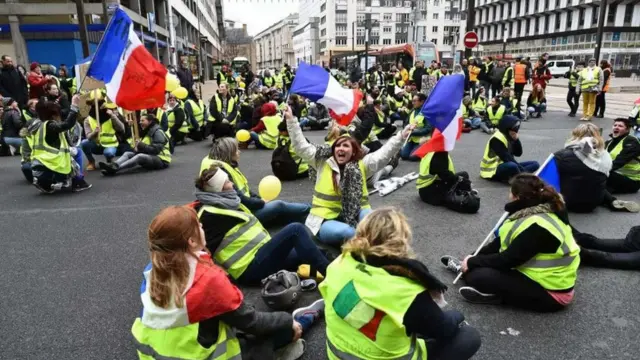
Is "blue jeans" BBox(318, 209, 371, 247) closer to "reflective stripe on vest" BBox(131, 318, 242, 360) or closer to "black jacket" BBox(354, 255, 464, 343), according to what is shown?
"black jacket" BBox(354, 255, 464, 343)

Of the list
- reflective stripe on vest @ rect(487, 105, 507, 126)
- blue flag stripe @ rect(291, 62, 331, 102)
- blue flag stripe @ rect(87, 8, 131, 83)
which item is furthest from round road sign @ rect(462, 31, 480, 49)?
blue flag stripe @ rect(87, 8, 131, 83)

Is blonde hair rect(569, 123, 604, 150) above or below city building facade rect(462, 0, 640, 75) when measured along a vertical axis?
below

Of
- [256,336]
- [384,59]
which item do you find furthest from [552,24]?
[256,336]

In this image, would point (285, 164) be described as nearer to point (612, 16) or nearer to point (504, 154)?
point (504, 154)

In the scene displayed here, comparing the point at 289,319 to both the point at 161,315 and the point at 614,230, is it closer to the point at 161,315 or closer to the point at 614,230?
the point at 161,315

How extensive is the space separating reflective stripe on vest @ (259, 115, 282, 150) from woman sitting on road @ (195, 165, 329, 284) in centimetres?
703

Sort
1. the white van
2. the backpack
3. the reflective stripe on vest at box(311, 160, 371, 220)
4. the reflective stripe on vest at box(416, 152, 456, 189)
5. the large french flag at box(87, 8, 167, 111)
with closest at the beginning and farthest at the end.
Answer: the reflective stripe on vest at box(311, 160, 371, 220), the reflective stripe on vest at box(416, 152, 456, 189), the large french flag at box(87, 8, 167, 111), the backpack, the white van

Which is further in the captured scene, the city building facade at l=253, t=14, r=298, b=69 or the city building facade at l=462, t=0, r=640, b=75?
the city building facade at l=253, t=14, r=298, b=69

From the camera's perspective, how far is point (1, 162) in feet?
33.1

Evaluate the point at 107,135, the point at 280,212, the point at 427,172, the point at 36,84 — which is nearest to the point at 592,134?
the point at 427,172

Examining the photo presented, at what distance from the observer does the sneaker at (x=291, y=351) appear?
9.71ft

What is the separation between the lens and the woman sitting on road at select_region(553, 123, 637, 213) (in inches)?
218

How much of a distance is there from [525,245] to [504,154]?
416cm

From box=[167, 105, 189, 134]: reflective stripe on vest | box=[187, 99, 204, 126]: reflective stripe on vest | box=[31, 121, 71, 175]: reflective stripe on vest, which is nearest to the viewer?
box=[31, 121, 71, 175]: reflective stripe on vest
